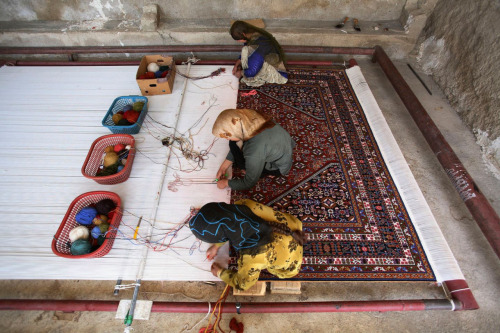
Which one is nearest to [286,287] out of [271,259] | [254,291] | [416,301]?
[254,291]

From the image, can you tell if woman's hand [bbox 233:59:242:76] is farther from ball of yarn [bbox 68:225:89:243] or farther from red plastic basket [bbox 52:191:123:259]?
ball of yarn [bbox 68:225:89:243]

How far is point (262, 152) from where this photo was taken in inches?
71.9

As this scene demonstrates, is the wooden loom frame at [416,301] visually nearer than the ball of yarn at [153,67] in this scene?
Yes

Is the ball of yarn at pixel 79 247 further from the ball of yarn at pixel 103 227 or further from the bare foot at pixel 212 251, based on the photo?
the bare foot at pixel 212 251

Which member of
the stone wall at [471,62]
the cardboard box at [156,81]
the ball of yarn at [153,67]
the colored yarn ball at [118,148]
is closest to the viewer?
the colored yarn ball at [118,148]

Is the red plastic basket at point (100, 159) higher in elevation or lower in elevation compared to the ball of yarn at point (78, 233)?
higher

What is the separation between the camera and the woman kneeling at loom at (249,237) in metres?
1.40

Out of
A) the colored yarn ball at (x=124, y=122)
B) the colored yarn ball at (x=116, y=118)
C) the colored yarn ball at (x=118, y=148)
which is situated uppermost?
the colored yarn ball at (x=116, y=118)

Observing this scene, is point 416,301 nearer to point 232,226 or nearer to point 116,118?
point 232,226

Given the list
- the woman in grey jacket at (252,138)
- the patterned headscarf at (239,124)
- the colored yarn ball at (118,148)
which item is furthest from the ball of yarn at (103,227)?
the patterned headscarf at (239,124)

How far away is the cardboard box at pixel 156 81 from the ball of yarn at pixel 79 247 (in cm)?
181

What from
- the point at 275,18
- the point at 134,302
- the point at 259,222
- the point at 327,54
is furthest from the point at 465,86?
the point at 134,302

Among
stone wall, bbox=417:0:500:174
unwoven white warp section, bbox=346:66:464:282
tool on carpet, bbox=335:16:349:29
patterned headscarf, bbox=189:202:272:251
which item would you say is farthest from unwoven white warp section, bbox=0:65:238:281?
stone wall, bbox=417:0:500:174

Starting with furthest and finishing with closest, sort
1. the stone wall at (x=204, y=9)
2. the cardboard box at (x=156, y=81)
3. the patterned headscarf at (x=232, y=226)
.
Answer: the stone wall at (x=204, y=9) < the cardboard box at (x=156, y=81) < the patterned headscarf at (x=232, y=226)
